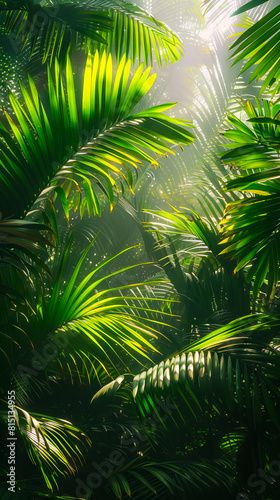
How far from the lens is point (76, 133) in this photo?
139cm

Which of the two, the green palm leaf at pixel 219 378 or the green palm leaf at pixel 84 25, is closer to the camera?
the green palm leaf at pixel 219 378

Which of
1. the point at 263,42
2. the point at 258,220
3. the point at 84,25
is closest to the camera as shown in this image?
the point at 263,42

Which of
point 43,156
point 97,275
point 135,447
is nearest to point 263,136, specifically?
point 43,156

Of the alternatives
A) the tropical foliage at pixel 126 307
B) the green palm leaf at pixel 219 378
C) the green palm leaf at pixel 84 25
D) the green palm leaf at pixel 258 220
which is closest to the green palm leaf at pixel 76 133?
the tropical foliage at pixel 126 307

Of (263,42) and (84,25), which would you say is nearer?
(263,42)

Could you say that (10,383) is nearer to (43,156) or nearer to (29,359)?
(29,359)

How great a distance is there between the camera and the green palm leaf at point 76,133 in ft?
4.39

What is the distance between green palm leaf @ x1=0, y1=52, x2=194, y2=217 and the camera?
1339mm

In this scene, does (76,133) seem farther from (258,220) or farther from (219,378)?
(219,378)

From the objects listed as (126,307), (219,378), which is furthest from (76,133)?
(219,378)

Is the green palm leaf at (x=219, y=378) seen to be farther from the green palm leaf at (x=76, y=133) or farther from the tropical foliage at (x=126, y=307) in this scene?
the green palm leaf at (x=76, y=133)

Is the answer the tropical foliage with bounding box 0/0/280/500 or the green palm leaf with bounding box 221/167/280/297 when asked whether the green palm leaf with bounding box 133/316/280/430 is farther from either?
the green palm leaf with bounding box 221/167/280/297

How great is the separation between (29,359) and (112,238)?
2.10m

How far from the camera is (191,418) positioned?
177 centimetres
